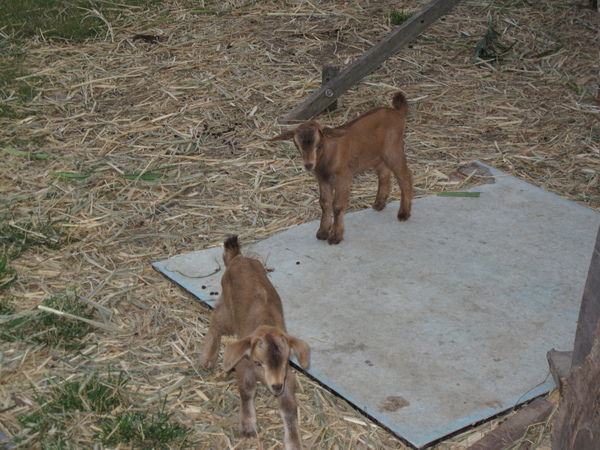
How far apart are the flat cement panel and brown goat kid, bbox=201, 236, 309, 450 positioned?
0.47 metres

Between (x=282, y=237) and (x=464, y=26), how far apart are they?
532 cm

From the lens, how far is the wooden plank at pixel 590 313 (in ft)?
11.3

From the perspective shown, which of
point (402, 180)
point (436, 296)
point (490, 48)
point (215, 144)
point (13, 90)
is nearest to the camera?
point (436, 296)

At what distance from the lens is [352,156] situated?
6.35 metres

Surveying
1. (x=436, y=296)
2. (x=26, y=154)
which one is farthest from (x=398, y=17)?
(x=436, y=296)

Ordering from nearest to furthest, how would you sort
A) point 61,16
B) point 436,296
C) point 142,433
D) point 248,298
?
point 142,433, point 248,298, point 436,296, point 61,16

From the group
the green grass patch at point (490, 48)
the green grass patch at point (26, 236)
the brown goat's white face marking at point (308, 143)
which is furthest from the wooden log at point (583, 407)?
the green grass patch at point (490, 48)

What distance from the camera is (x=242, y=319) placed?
182 inches

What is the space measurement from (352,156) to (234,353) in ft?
9.10

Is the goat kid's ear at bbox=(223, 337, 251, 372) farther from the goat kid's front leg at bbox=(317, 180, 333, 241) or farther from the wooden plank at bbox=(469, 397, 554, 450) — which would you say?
the goat kid's front leg at bbox=(317, 180, 333, 241)

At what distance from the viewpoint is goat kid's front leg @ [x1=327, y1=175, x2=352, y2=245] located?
6273mm

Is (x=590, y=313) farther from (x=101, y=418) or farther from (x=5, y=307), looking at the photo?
(x=5, y=307)

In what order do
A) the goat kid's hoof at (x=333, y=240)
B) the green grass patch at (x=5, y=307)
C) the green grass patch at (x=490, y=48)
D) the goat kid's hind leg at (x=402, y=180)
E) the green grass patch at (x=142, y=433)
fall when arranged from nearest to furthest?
the green grass patch at (x=142, y=433)
the green grass patch at (x=5, y=307)
the goat kid's hoof at (x=333, y=240)
the goat kid's hind leg at (x=402, y=180)
the green grass patch at (x=490, y=48)

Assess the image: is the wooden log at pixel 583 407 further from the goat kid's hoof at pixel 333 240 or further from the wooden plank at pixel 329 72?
the wooden plank at pixel 329 72
